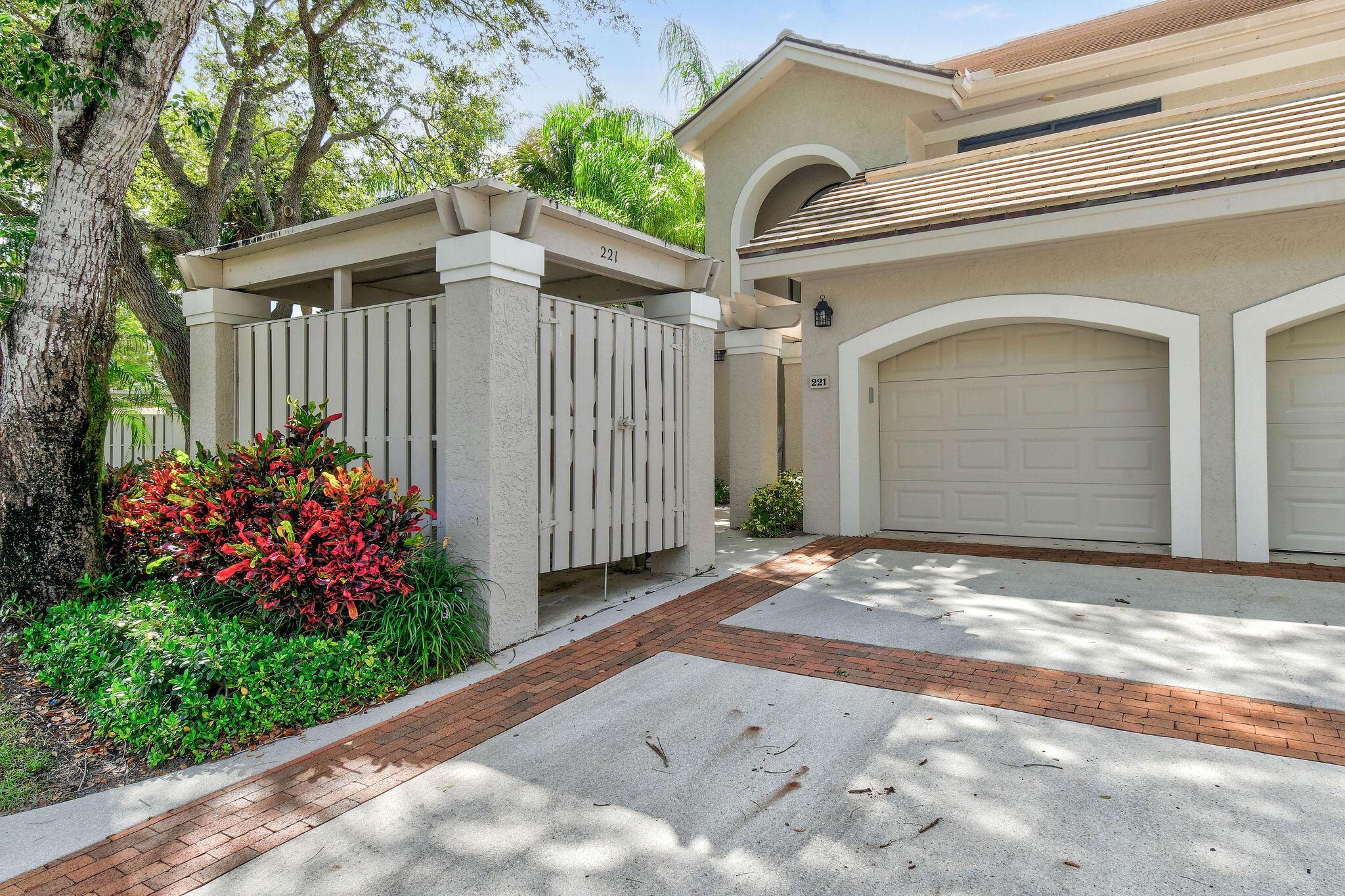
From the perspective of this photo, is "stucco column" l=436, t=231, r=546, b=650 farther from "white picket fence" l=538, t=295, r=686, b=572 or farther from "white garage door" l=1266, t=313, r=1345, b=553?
"white garage door" l=1266, t=313, r=1345, b=553

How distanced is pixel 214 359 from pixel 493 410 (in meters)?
3.26

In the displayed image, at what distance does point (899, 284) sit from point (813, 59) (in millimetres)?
4393

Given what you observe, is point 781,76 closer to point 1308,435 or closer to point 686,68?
point 1308,435

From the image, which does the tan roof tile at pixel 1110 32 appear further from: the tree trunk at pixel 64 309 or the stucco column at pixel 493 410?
the tree trunk at pixel 64 309

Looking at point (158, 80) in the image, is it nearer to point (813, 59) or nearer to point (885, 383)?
point (885, 383)

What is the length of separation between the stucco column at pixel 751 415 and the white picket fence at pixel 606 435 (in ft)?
11.0

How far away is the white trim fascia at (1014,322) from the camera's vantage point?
724 cm

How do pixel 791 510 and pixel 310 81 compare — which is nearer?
pixel 791 510

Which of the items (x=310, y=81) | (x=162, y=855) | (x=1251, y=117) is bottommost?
(x=162, y=855)

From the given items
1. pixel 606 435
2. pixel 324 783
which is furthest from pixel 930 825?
pixel 606 435

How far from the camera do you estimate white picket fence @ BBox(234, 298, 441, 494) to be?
17.6 ft

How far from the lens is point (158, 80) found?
5.12 metres

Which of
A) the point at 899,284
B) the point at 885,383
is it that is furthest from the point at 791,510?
the point at 899,284

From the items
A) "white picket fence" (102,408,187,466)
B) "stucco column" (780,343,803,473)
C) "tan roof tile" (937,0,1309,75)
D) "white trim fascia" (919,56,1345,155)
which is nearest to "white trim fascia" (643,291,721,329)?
"white trim fascia" (919,56,1345,155)
